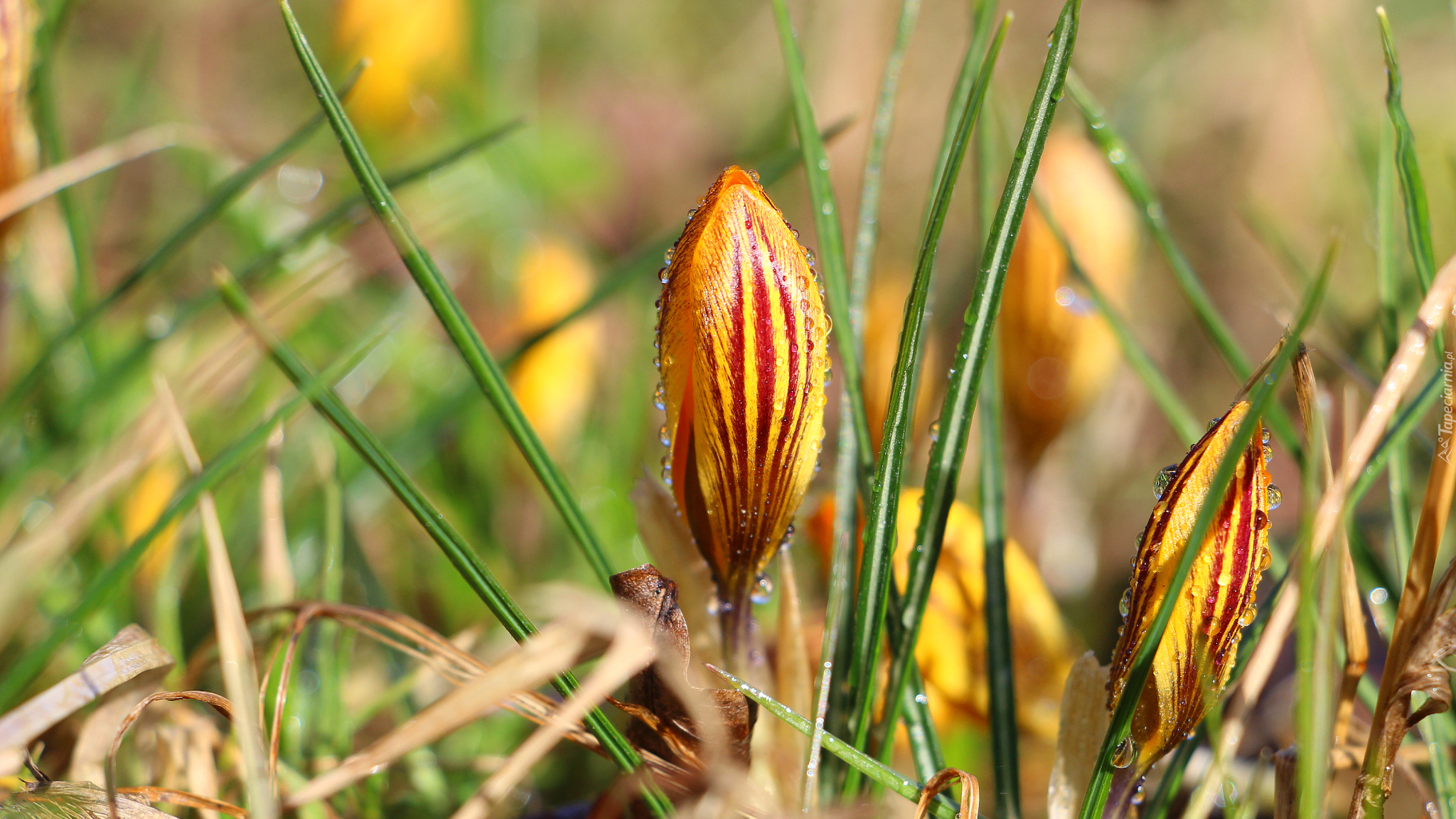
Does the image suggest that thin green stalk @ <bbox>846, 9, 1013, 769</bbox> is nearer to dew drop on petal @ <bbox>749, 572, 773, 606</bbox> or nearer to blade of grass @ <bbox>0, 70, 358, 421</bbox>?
dew drop on petal @ <bbox>749, 572, 773, 606</bbox>

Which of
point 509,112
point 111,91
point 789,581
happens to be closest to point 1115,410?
point 789,581

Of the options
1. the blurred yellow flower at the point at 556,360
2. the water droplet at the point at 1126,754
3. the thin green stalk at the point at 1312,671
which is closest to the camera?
the thin green stalk at the point at 1312,671

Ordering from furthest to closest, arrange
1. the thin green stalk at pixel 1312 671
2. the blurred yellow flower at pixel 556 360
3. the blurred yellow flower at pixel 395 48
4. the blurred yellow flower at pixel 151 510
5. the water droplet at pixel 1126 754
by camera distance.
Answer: the blurred yellow flower at pixel 395 48 < the blurred yellow flower at pixel 556 360 < the blurred yellow flower at pixel 151 510 < the water droplet at pixel 1126 754 < the thin green stalk at pixel 1312 671

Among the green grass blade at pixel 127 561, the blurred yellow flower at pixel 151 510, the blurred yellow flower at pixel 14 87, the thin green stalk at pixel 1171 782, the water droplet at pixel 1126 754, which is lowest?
the thin green stalk at pixel 1171 782

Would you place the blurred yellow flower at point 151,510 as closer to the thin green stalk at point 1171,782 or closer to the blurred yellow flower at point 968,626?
the blurred yellow flower at point 968,626

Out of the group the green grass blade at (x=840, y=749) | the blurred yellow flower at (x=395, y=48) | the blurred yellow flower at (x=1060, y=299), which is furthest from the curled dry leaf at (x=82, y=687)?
the blurred yellow flower at (x=395, y=48)
